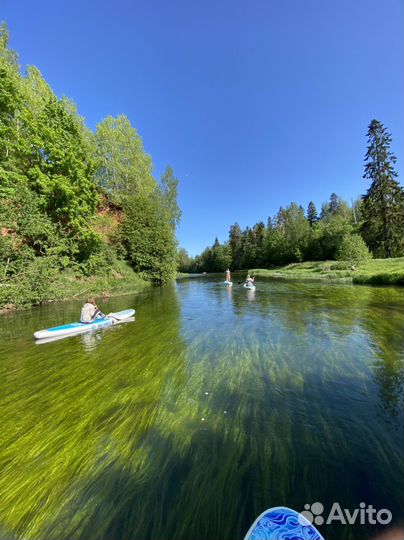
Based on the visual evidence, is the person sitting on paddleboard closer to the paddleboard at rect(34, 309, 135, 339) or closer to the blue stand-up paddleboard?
the paddleboard at rect(34, 309, 135, 339)

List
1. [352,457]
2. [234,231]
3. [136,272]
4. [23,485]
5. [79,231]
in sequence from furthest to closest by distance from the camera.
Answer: [234,231] → [136,272] → [79,231] → [352,457] → [23,485]

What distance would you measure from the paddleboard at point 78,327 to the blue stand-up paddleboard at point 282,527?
10.7 m

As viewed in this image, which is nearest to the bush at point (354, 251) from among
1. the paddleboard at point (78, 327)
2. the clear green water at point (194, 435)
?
the clear green water at point (194, 435)

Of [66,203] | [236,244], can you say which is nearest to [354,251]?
[66,203]

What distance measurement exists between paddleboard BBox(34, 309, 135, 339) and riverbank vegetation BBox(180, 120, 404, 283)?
1056 inches

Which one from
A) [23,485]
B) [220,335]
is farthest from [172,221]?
[23,485]

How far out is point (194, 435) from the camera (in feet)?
14.0

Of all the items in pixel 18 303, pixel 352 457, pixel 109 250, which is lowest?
pixel 352 457

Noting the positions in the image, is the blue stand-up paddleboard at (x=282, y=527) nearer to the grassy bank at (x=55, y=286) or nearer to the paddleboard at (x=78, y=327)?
the paddleboard at (x=78, y=327)

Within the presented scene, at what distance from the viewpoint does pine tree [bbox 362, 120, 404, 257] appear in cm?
4169

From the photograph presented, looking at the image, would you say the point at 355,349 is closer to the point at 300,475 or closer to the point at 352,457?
the point at 352,457

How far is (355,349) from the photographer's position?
8.11 m

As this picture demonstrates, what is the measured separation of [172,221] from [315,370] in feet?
139

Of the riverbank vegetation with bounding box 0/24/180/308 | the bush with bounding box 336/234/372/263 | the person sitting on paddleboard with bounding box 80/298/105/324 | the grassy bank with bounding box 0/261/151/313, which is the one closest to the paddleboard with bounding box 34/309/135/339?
the person sitting on paddleboard with bounding box 80/298/105/324
